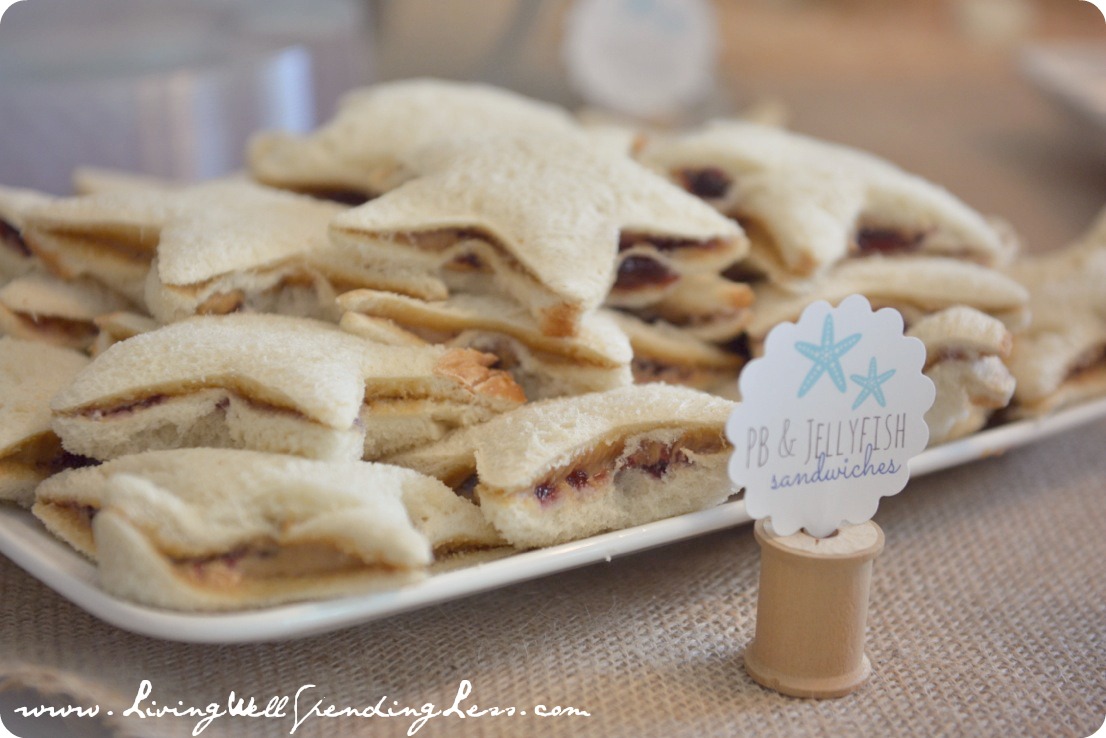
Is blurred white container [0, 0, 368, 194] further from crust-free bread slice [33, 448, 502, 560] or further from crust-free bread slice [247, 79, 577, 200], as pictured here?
crust-free bread slice [33, 448, 502, 560]

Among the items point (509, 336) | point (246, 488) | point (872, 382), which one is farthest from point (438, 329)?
point (872, 382)

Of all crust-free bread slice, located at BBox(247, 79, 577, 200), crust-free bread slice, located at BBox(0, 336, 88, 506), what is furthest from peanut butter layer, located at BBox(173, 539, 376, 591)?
crust-free bread slice, located at BBox(247, 79, 577, 200)

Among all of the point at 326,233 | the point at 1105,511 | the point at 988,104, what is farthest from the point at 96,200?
the point at 988,104

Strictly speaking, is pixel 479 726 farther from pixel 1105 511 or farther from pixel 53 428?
pixel 1105 511

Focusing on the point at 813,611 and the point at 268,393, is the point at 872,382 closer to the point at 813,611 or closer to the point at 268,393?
the point at 813,611

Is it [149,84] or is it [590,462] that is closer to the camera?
[590,462]

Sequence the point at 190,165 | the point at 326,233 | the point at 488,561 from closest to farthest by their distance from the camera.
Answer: the point at 488,561 < the point at 326,233 < the point at 190,165
